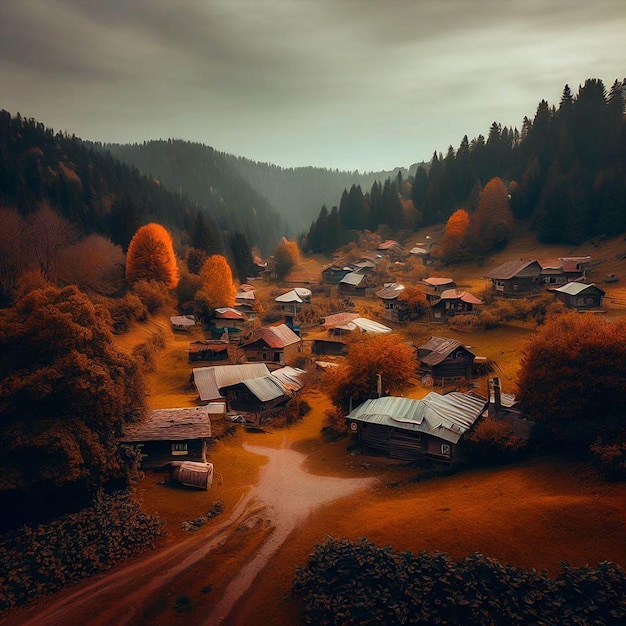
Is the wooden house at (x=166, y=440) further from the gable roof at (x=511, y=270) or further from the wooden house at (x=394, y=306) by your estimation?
the gable roof at (x=511, y=270)

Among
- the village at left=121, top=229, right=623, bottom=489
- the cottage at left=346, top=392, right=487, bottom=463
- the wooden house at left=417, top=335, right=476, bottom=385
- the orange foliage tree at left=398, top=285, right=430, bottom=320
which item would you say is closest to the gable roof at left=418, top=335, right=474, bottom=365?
the wooden house at left=417, top=335, right=476, bottom=385

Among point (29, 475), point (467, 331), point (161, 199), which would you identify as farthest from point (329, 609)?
point (161, 199)

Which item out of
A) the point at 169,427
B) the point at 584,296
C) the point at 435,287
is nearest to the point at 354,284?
the point at 435,287

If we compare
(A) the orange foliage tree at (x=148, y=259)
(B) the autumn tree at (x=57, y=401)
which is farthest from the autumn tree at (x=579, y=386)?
(A) the orange foliage tree at (x=148, y=259)

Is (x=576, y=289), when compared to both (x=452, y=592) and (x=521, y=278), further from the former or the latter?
(x=452, y=592)

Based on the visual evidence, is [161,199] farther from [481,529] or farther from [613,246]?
[481,529]

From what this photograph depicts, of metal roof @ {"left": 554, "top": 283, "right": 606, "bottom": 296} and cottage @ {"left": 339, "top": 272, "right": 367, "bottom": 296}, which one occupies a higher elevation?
metal roof @ {"left": 554, "top": 283, "right": 606, "bottom": 296}

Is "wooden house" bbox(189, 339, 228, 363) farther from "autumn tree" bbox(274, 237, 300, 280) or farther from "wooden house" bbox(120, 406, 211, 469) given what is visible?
"autumn tree" bbox(274, 237, 300, 280)
